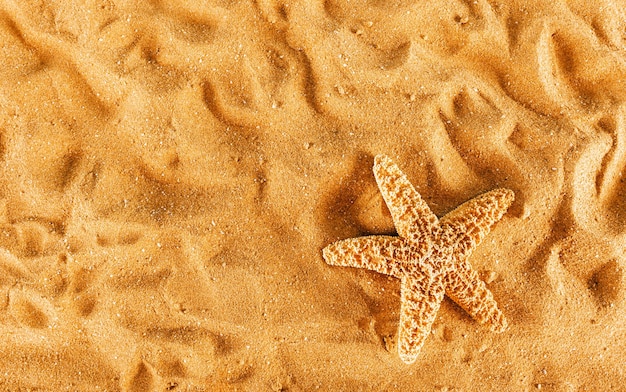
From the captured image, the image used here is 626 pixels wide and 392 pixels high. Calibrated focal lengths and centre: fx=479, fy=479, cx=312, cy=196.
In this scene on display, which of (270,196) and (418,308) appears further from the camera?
(270,196)

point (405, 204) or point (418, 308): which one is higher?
point (405, 204)

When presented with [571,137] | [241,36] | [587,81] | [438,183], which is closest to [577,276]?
[571,137]

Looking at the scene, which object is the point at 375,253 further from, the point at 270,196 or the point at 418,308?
the point at 270,196

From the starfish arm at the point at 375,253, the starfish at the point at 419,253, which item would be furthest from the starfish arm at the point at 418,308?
the starfish arm at the point at 375,253

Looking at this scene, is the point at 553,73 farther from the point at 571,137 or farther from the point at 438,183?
the point at 438,183

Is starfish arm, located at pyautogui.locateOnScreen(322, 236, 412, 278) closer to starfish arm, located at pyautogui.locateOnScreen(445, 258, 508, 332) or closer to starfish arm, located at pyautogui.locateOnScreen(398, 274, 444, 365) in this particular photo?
starfish arm, located at pyautogui.locateOnScreen(398, 274, 444, 365)

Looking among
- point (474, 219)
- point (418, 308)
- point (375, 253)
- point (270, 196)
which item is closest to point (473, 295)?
point (418, 308)


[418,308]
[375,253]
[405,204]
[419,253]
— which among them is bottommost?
[418,308]
